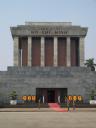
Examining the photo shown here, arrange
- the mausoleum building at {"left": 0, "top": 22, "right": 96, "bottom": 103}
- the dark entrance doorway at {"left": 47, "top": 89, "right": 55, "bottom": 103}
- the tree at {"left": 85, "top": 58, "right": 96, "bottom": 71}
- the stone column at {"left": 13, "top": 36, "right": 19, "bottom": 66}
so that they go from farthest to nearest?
the tree at {"left": 85, "top": 58, "right": 96, "bottom": 71} → the stone column at {"left": 13, "top": 36, "right": 19, "bottom": 66} → the dark entrance doorway at {"left": 47, "top": 89, "right": 55, "bottom": 103} → the mausoleum building at {"left": 0, "top": 22, "right": 96, "bottom": 103}

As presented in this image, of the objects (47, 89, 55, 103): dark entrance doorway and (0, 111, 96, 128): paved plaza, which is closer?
(0, 111, 96, 128): paved plaza

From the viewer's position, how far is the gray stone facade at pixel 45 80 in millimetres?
54062

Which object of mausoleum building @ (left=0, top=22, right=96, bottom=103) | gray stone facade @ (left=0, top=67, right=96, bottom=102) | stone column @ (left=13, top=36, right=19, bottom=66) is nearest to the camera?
gray stone facade @ (left=0, top=67, right=96, bottom=102)

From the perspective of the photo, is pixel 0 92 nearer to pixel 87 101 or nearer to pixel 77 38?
pixel 87 101

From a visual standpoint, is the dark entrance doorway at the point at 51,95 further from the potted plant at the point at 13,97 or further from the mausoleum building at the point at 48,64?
the potted plant at the point at 13,97

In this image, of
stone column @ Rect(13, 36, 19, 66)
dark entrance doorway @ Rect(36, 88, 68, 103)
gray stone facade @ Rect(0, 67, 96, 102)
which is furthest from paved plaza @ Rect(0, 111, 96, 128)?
stone column @ Rect(13, 36, 19, 66)

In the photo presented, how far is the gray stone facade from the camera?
5406 cm

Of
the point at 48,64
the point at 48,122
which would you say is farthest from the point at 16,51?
the point at 48,122

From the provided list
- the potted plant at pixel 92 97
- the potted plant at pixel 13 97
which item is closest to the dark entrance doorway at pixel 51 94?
the potted plant at pixel 13 97

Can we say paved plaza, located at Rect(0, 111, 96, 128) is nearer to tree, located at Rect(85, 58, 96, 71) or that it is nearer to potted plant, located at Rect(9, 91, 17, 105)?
potted plant, located at Rect(9, 91, 17, 105)

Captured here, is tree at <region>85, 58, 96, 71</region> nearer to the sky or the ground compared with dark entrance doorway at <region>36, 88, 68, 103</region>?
nearer to the sky

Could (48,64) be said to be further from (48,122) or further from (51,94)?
(48,122)

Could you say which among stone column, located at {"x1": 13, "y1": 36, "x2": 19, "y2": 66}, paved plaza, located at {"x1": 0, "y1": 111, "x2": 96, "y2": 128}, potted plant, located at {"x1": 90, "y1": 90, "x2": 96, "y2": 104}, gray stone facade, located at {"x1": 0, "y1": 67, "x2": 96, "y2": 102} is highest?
stone column, located at {"x1": 13, "y1": 36, "x2": 19, "y2": 66}

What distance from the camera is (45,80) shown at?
5481cm
